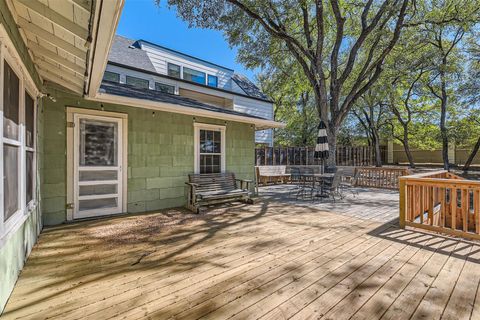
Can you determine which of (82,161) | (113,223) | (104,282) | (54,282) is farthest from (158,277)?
(82,161)

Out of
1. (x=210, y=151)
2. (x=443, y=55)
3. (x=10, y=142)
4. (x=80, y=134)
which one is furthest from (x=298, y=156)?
(x=10, y=142)

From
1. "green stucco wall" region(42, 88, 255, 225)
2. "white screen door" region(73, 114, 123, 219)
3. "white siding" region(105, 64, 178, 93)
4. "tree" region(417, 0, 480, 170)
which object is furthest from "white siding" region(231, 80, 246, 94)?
"white screen door" region(73, 114, 123, 219)

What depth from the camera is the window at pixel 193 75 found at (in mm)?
11906

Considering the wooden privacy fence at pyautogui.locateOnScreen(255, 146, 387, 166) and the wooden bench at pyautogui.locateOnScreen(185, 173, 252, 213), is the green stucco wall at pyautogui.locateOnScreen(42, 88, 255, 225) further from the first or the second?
the wooden privacy fence at pyautogui.locateOnScreen(255, 146, 387, 166)

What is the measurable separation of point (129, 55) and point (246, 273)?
10.7 meters

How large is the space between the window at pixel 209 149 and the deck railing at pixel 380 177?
5.25 m

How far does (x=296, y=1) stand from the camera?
8.29 meters

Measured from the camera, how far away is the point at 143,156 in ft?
17.2

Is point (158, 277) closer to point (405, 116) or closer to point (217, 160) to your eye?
point (217, 160)

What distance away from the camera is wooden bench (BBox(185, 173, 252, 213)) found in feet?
17.5

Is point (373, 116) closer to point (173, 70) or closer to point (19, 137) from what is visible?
point (173, 70)

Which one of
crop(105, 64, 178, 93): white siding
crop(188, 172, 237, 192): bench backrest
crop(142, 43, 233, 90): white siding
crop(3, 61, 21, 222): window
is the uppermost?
crop(142, 43, 233, 90): white siding

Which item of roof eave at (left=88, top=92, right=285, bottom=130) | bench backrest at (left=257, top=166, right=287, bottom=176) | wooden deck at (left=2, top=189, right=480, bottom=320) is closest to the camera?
wooden deck at (left=2, top=189, right=480, bottom=320)

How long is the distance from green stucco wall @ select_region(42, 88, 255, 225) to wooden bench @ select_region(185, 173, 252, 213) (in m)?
0.40
